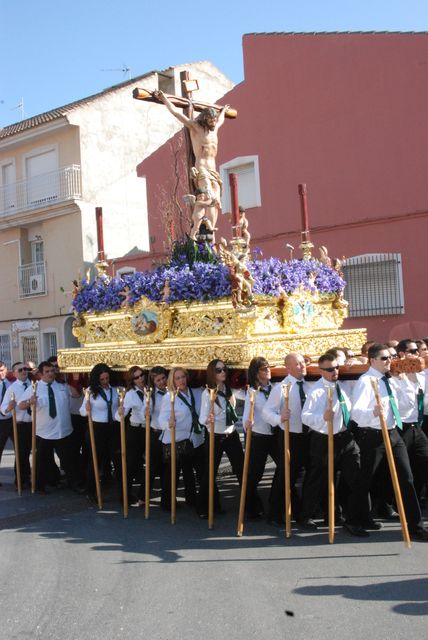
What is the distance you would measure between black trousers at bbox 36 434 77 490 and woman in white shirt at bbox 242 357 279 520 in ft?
8.46

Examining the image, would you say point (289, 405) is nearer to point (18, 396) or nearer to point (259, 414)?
point (259, 414)

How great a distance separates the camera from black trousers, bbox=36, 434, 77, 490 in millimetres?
7977

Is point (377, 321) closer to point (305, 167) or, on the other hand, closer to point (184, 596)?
point (305, 167)

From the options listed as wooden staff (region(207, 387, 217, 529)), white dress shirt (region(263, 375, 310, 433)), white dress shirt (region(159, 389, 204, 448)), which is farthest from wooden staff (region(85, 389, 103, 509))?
white dress shirt (region(263, 375, 310, 433))

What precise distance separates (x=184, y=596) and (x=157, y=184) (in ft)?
46.4

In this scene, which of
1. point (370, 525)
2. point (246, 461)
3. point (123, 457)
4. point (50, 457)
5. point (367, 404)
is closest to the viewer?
Answer: point (367, 404)

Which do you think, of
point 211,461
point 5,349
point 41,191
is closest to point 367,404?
point 211,461

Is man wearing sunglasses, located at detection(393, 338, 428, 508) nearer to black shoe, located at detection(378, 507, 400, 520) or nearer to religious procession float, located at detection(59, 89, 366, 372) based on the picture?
black shoe, located at detection(378, 507, 400, 520)

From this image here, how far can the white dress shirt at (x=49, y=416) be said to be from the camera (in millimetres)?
7934

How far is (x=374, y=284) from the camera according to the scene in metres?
14.0

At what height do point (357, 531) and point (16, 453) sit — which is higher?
point (16, 453)

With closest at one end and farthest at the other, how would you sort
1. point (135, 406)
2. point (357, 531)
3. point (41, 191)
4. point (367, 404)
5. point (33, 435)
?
point (367, 404)
point (357, 531)
point (135, 406)
point (33, 435)
point (41, 191)

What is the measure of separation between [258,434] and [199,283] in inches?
62.8

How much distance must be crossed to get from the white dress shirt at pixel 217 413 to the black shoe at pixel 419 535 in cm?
181
